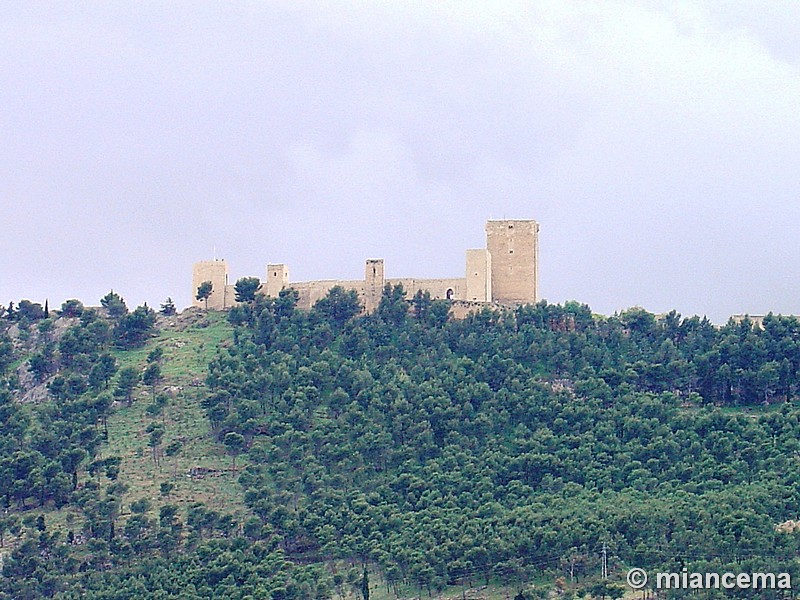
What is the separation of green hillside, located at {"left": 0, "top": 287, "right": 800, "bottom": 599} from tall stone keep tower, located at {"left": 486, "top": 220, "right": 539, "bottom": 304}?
2.14 meters

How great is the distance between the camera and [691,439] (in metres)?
74.0

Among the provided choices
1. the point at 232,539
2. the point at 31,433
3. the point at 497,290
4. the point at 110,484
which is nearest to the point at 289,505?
the point at 232,539

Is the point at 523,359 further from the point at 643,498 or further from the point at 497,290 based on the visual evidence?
the point at 643,498

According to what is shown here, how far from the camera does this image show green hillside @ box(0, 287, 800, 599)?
64.4m

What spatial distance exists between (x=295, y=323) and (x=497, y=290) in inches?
404

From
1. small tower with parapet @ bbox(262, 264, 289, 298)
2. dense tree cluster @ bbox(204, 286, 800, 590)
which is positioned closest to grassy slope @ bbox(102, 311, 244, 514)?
dense tree cluster @ bbox(204, 286, 800, 590)

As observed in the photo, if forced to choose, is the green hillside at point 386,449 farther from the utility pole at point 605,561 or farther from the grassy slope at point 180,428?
the utility pole at point 605,561

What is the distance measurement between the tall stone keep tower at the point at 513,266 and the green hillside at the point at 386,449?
2.14m

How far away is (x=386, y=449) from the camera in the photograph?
7569 cm

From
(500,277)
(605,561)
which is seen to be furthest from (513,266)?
(605,561)

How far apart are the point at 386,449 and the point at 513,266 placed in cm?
1622

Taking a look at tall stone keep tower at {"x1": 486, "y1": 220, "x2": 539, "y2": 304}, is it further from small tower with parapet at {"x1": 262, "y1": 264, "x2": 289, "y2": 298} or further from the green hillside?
small tower with parapet at {"x1": 262, "y1": 264, "x2": 289, "y2": 298}

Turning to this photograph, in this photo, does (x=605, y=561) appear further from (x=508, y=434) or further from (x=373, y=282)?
(x=373, y=282)

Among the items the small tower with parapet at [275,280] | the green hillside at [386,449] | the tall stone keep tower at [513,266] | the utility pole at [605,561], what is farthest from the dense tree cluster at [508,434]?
the tall stone keep tower at [513,266]
